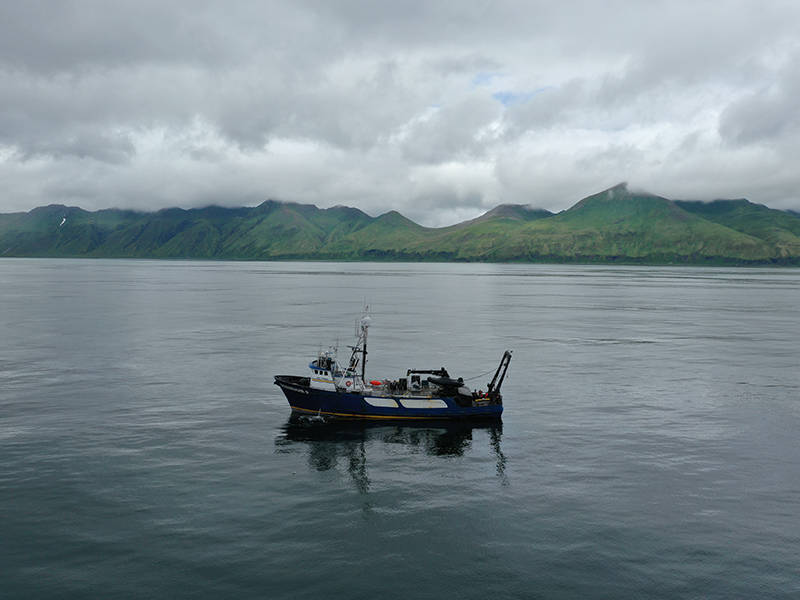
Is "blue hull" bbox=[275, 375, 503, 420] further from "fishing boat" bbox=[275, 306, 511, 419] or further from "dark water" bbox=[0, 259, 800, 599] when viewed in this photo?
"dark water" bbox=[0, 259, 800, 599]

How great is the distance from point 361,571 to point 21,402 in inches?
2165

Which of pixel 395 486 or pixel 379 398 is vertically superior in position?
pixel 379 398

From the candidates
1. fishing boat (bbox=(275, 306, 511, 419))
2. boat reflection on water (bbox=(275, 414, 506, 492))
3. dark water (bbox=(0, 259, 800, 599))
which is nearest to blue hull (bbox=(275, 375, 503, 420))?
fishing boat (bbox=(275, 306, 511, 419))

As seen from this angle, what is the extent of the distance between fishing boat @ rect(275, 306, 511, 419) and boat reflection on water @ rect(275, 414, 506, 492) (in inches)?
40.9

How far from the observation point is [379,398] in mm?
62438

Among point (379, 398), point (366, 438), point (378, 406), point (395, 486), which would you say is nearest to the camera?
point (395, 486)

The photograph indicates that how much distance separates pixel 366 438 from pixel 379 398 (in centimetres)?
586

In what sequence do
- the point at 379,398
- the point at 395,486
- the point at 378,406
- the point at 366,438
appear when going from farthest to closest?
1. the point at 378,406
2. the point at 379,398
3. the point at 366,438
4. the point at 395,486

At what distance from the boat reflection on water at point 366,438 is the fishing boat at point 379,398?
1.04m

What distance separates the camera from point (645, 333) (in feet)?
439

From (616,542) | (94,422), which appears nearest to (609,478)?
(616,542)

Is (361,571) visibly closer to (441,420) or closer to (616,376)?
(441,420)

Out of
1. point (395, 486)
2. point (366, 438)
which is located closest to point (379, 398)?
point (366, 438)

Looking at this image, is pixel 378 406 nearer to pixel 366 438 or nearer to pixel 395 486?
pixel 366 438
